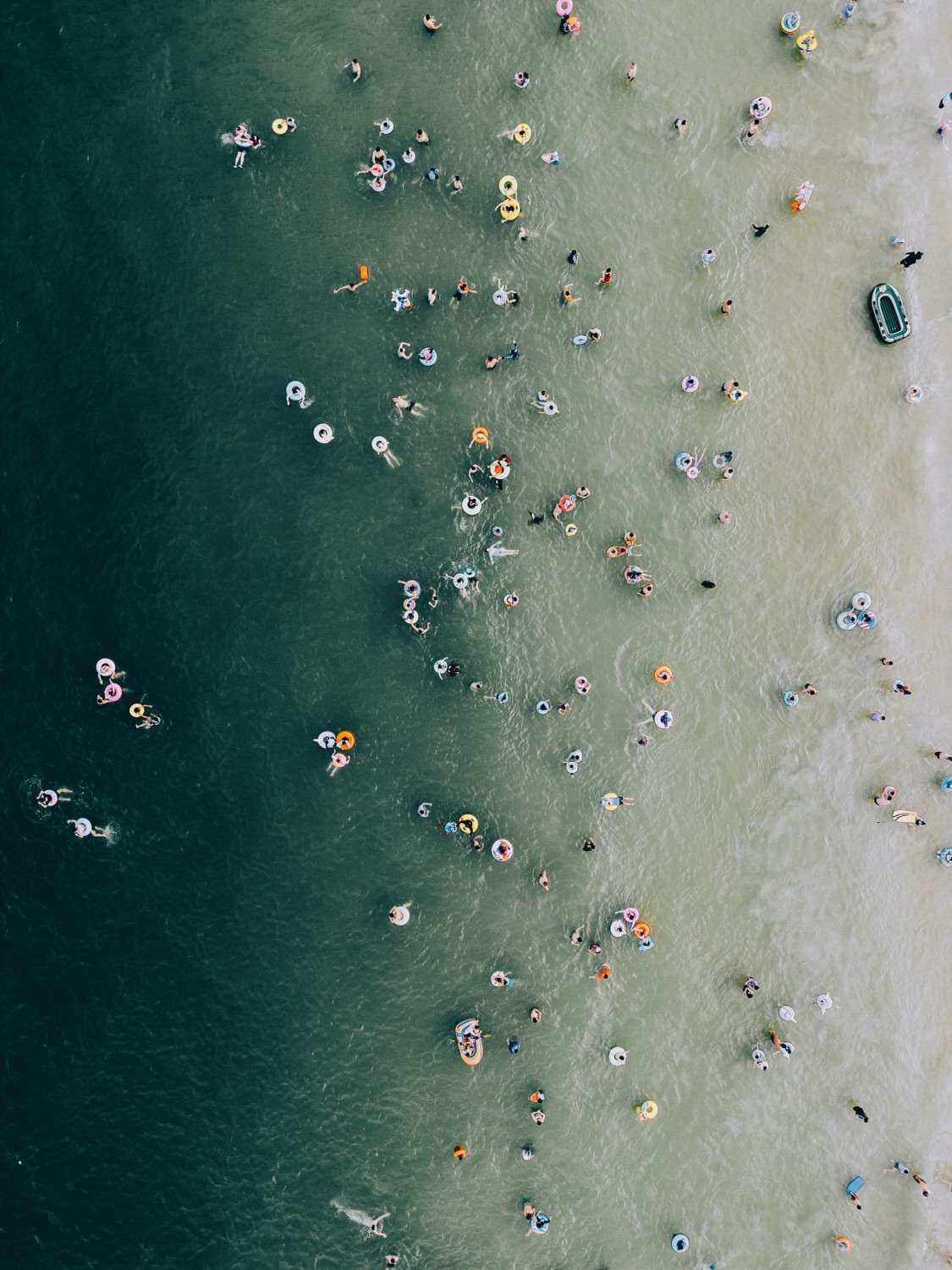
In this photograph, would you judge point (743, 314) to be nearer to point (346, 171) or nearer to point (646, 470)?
point (646, 470)

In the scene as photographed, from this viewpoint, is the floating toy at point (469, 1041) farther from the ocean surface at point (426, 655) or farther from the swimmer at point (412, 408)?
the swimmer at point (412, 408)

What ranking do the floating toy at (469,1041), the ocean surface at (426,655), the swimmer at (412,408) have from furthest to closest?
the swimmer at (412,408), the ocean surface at (426,655), the floating toy at (469,1041)

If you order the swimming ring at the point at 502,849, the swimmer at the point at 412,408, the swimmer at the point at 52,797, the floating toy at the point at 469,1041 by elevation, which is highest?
the swimmer at the point at 412,408

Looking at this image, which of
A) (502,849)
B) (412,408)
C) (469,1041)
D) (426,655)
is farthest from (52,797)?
(412,408)

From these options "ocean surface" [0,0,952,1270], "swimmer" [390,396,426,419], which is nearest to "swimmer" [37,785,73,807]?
"ocean surface" [0,0,952,1270]

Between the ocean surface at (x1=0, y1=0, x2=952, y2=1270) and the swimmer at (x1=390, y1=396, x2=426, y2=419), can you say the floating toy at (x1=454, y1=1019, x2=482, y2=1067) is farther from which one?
the swimmer at (x1=390, y1=396, x2=426, y2=419)

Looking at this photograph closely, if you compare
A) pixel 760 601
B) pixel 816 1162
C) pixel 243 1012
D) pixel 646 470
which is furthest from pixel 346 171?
pixel 816 1162

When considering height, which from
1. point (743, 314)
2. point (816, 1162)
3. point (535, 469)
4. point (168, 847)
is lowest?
point (816, 1162)

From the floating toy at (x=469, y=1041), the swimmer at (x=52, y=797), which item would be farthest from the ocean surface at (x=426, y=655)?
the floating toy at (x=469, y=1041)
